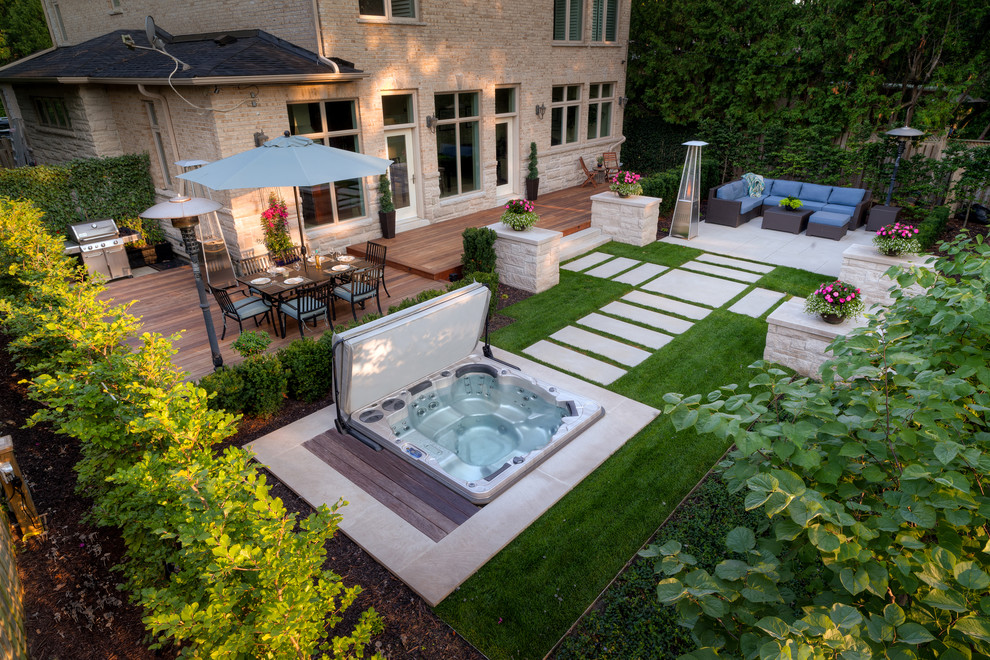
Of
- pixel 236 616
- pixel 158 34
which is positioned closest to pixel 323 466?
pixel 236 616

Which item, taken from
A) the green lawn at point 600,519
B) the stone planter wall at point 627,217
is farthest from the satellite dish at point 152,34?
the stone planter wall at point 627,217

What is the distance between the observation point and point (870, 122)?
53.2 feet

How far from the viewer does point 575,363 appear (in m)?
8.43

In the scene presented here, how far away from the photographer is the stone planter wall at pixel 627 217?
1328 centimetres

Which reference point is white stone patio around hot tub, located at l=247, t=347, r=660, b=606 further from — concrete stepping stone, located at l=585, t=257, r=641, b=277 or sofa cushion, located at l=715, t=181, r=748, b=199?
sofa cushion, located at l=715, t=181, r=748, b=199

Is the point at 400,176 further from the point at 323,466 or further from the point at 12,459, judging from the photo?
the point at 12,459

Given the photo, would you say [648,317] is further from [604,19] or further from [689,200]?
[604,19]

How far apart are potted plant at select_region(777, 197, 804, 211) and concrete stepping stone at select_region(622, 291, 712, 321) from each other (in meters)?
6.39

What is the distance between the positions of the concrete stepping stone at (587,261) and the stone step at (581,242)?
0.23 m

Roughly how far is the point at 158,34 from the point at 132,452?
38.0 ft

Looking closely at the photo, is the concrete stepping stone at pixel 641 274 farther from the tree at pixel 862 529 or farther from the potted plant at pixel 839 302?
the tree at pixel 862 529

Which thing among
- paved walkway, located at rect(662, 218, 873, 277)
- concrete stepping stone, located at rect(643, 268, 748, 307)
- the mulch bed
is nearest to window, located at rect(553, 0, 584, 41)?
paved walkway, located at rect(662, 218, 873, 277)

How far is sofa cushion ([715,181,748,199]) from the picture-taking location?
1543cm

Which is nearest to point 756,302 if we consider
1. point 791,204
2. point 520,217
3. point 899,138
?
point 520,217
